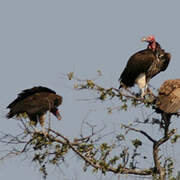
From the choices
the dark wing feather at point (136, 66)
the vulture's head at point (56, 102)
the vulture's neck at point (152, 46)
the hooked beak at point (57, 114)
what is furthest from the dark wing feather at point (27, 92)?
the vulture's neck at point (152, 46)

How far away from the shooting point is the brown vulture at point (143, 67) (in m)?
9.84

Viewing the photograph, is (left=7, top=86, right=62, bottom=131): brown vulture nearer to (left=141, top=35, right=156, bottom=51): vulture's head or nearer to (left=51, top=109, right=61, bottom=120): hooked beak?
(left=51, top=109, right=61, bottom=120): hooked beak

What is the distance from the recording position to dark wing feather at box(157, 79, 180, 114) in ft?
25.8

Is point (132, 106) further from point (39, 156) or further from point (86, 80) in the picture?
point (39, 156)

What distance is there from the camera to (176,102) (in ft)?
27.0

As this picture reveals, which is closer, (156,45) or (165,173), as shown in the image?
(165,173)

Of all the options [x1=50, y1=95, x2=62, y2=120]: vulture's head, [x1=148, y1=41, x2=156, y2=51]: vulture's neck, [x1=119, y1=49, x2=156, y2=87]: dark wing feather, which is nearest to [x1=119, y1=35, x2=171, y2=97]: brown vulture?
[x1=119, y1=49, x2=156, y2=87]: dark wing feather

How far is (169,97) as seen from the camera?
822cm

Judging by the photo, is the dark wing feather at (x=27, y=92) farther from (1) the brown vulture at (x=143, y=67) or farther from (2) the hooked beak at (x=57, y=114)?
(1) the brown vulture at (x=143, y=67)

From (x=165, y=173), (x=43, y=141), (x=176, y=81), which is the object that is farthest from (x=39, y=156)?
(x=176, y=81)

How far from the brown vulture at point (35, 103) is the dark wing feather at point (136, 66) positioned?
149 centimetres

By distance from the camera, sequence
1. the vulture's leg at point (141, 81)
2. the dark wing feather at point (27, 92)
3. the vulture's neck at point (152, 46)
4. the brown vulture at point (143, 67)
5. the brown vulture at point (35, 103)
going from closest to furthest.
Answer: the brown vulture at point (35, 103), the dark wing feather at point (27, 92), the vulture's leg at point (141, 81), the brown vulture at point (143, 67), the vulture's neck at point (152, 46)

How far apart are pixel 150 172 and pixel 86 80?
1750mm

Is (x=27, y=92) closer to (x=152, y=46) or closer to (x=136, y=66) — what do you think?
(x=136, y=66)
